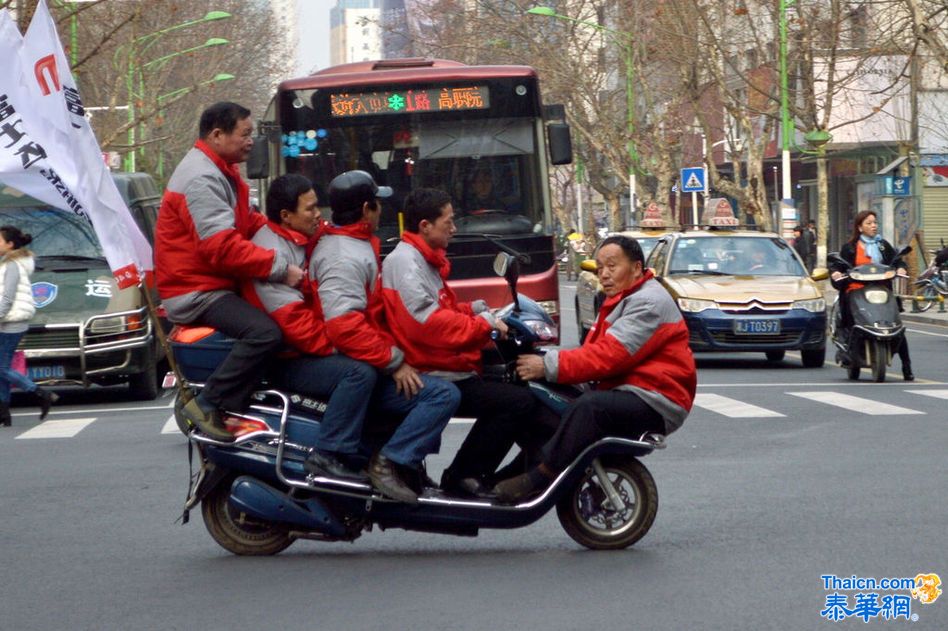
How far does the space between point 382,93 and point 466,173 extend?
3.94ft

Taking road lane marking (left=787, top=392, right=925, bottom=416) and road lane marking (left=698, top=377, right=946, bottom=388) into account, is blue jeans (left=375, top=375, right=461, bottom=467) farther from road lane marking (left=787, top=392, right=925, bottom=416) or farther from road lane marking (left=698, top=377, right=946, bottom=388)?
road lane marking (left=698, top=377, right=946, bottom=388)

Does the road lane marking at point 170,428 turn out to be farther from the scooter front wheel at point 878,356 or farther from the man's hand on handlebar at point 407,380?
the man's hand on handlebar at point 407,380

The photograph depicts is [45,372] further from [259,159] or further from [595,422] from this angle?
[595,422]

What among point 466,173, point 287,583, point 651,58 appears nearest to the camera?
point 287,583

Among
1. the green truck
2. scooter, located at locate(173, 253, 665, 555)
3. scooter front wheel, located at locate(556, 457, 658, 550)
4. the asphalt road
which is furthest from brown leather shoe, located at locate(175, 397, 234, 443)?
the green truck

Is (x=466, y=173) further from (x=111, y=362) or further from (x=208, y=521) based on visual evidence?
(x=208, y=521)

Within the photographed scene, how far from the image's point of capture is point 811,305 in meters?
20.7

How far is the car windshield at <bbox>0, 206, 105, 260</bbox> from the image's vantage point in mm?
19141

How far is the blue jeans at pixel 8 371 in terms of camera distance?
54.2ft

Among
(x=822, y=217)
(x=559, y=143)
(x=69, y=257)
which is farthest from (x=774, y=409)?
(x=822, y=217)

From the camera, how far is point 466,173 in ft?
59.2

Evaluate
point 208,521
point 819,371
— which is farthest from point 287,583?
point 819,371

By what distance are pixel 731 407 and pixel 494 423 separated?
826 cm

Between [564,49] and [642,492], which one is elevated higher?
[564,49]
